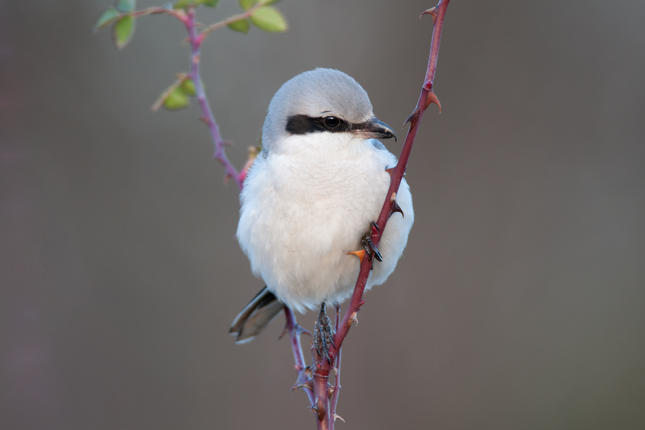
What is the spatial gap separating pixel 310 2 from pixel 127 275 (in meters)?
2.44

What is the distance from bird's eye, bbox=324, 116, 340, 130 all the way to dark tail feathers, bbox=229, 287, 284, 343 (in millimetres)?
776

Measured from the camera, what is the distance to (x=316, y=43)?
489 cm

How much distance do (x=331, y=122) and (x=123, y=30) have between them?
70cm

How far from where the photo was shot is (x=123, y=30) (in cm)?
169

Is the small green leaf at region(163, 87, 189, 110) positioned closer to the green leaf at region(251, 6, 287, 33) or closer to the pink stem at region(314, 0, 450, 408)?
the green leaf at region(251, 6, 287, 33)

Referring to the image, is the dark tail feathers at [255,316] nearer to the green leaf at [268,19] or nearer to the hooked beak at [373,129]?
the hooked beak at [373,129]

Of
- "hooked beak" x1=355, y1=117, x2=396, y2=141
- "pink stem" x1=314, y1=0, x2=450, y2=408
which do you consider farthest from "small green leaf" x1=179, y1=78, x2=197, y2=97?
"pink stem" x1=314, y1=0, x2=450, y2=408

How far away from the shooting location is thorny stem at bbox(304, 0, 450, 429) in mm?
1287

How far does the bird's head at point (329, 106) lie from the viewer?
202 centimetres

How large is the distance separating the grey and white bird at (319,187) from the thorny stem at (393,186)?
36 cm

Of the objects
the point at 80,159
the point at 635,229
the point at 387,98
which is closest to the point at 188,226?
the point at 80,159

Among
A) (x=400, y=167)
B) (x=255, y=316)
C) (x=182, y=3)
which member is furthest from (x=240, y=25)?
(x=255, y=316)

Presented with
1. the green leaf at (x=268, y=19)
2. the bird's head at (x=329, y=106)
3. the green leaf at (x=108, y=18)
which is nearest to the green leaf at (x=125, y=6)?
the green leaf at (x=108, y=18)

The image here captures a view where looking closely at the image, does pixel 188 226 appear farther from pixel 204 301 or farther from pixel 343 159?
pixel 343 159
